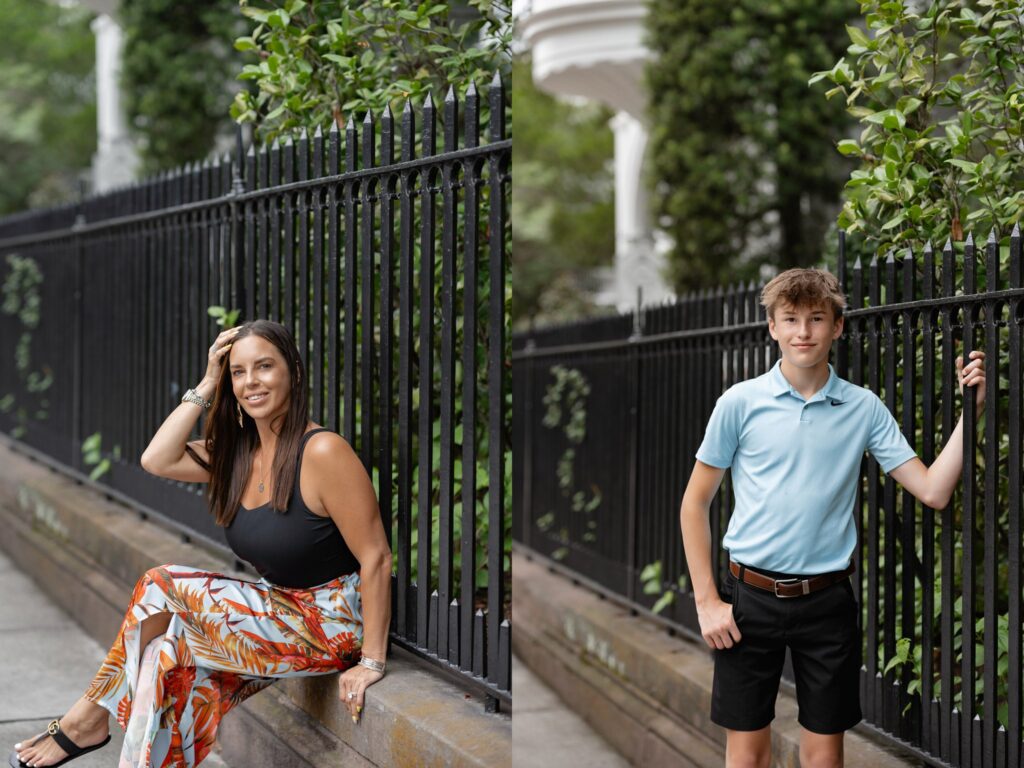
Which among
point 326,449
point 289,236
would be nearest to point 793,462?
point 326,449

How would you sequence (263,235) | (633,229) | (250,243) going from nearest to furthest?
(263,235), (250,243), (633,229)

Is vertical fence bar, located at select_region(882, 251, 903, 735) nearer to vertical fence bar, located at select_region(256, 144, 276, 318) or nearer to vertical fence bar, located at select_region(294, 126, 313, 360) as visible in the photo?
vertical fence bar, located at select_region(294, 126, 313, 360)

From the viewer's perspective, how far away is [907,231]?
4.21m

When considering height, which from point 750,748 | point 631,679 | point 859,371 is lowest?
point 631,679

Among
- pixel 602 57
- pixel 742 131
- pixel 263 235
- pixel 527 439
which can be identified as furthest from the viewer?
pixel 602 57

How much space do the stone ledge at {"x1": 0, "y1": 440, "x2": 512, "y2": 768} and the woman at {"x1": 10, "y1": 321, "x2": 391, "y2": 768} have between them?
144 mm

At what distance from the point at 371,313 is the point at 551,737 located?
3.36 meters

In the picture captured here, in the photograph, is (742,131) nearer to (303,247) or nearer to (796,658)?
(303,247)

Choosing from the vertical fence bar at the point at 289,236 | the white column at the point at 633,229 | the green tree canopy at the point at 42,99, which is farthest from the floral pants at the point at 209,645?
the green tree canopy at the point at 42,99

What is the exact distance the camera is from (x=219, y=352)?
412 centimetres

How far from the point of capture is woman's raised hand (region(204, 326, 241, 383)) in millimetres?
4070

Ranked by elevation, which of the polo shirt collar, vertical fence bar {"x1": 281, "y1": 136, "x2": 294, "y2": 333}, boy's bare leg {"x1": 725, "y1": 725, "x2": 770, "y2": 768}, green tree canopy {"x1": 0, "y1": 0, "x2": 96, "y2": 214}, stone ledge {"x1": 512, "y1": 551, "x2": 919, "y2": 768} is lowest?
stone ledge {"x1": 512, "y1": 551, "x2": 919, "y2": 768}

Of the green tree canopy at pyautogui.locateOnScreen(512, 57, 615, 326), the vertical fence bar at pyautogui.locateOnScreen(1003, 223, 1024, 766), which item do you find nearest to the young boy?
the vertical fence bar at pyautogui.locateOnScreen(1003, 223, 1024, 766)

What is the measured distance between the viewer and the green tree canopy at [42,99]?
29859 millimetres
